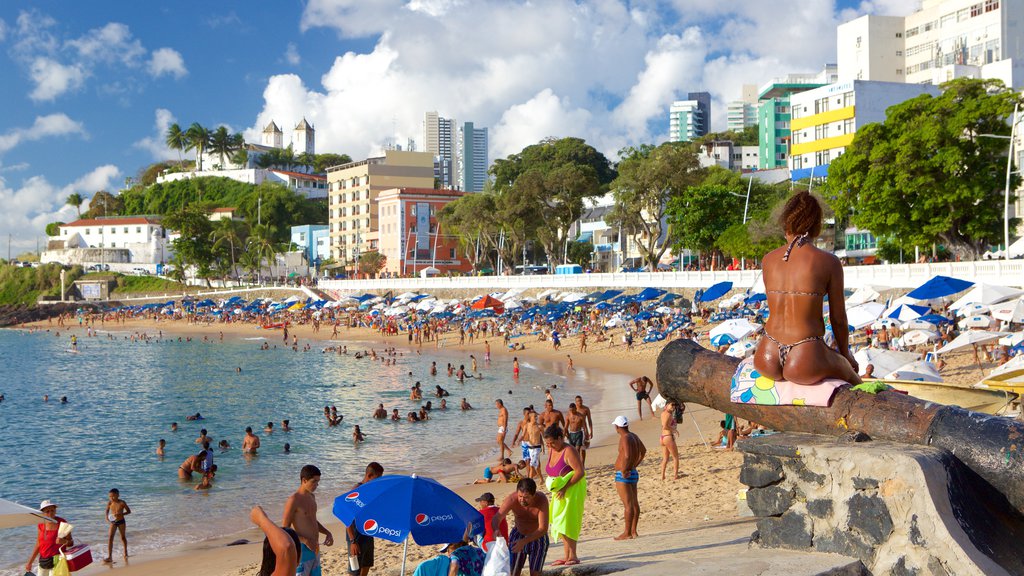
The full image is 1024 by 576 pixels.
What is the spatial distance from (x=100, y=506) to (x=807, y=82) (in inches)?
3072

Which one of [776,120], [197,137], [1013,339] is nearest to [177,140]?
[197,137]

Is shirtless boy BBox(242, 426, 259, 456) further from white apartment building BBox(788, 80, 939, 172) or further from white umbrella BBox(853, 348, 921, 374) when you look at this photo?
white apartment building BBox(788, 80, 939, 172)

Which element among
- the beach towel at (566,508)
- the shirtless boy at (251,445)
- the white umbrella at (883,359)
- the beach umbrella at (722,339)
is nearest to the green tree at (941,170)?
the beach umbrella at (722,339)

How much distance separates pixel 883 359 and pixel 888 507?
12.6 meters

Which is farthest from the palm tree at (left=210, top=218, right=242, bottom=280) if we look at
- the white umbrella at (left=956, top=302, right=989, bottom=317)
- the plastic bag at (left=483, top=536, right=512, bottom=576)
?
the plastic bag at (left=483, top=536, right=512, bottom=576)

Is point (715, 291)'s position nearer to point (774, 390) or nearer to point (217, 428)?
point (217, 428)

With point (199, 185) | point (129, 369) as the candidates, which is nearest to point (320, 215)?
point (199, 185)

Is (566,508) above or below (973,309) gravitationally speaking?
below

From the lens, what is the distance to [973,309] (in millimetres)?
23406

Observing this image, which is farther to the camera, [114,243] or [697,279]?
[114,243]

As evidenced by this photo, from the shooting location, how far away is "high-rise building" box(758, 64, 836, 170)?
78375 millimetres

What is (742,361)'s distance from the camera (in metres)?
5.11

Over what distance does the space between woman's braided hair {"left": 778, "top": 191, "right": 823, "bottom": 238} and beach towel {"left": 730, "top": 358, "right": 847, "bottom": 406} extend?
783mm

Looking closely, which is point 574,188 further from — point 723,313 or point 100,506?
point 100,506
